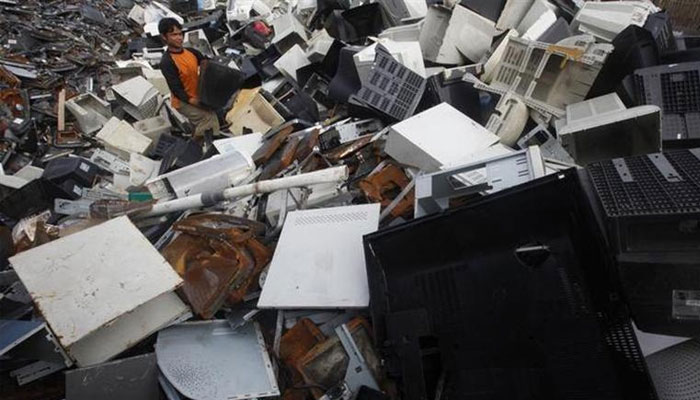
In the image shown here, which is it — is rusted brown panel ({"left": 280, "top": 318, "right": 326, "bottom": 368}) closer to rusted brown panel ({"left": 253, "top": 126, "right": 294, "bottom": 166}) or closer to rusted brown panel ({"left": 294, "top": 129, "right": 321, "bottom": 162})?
rusted brown panel ({"left": 294, "top": 129, "right": 321, "bottom": 162})

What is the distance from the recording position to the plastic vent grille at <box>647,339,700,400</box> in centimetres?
154

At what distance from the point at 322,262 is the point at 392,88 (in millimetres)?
1720

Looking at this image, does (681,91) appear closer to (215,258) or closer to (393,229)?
(393,229)

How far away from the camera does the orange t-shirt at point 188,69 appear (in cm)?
445

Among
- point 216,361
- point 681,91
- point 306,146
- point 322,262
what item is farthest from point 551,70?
point 216,361

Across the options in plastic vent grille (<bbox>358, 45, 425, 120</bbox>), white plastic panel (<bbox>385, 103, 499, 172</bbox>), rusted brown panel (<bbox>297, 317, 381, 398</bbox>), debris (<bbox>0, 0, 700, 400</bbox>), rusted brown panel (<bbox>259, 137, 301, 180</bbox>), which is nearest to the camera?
debris (<bbox>0, 0, 700, 400</bbox>)

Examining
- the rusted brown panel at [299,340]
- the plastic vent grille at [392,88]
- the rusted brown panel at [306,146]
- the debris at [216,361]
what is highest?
the plastic vent grille at [392,88]

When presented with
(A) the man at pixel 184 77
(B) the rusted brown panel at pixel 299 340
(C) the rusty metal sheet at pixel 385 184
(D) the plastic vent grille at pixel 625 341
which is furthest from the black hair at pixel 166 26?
(D) the plastic vent grille at pixel 625 341

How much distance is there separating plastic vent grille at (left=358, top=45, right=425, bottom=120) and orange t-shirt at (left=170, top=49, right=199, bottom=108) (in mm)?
1929

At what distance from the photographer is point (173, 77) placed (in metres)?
4.47

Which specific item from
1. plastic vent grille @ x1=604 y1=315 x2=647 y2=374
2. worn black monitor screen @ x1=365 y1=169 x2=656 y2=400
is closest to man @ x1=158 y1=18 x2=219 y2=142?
worn black monitor screen @ x1=365 y1=169 x2=656 y2=400

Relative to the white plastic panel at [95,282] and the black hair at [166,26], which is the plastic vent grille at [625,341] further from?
the black hair at [166,26]

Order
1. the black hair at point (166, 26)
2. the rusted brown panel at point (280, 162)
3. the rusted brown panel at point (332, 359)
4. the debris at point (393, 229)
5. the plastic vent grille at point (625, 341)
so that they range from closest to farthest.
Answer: the plastic vent grille at point (625, 341)
the debris at point (393, 229)
the rusted brown panel at point (332, 359)
the rusted brown panel at point (280, 162)
the black hair at point (166, 26)

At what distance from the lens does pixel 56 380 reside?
243cm
